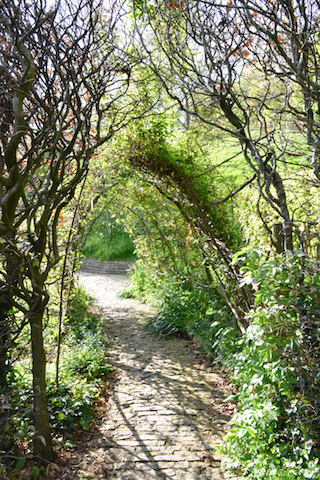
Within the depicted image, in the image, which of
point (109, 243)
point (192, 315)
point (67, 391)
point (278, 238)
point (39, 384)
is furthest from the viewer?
point (109, 243)

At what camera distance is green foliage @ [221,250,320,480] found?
9.28 ft

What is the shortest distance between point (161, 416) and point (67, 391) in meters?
1.04

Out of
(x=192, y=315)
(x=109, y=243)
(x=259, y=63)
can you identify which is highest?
(x=259, y=63)

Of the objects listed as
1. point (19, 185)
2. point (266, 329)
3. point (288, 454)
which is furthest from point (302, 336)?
point (19, 185)

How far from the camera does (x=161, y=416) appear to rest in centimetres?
433

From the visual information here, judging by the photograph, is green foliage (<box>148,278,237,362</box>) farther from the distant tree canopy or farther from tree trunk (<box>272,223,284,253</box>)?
the distant tree canopy

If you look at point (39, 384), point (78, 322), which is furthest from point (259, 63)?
point (78, 322)

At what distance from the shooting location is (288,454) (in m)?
2.87

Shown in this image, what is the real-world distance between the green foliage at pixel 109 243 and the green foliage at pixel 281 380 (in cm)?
1452

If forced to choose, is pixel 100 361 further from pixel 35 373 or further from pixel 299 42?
pixel 299 42

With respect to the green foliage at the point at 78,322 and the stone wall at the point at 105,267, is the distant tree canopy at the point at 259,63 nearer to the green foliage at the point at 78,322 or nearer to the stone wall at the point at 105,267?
the green foliage at the point at 78,322

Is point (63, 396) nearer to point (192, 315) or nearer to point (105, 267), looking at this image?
point (192, 315)

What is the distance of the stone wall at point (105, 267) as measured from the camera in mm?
16938

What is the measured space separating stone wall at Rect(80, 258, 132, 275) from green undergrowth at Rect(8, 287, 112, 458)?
10.3m
